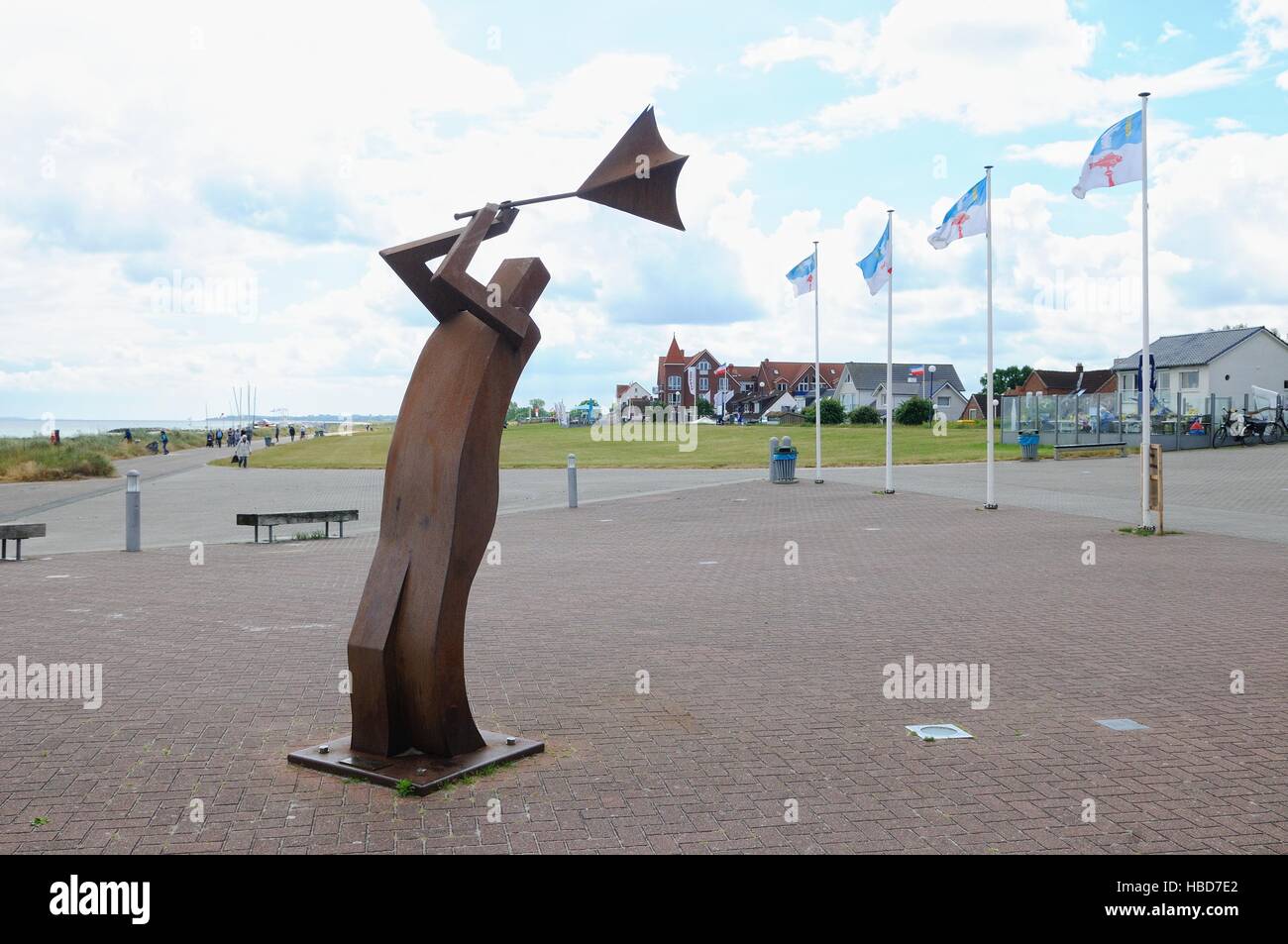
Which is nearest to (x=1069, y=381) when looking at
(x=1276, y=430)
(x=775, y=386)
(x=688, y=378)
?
(x=775, y=386)

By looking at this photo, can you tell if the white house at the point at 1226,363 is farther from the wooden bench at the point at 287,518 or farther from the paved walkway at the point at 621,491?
the wooden bench at the point at 287,518

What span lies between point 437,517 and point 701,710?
2.28 m

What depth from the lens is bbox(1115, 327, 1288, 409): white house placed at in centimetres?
5866

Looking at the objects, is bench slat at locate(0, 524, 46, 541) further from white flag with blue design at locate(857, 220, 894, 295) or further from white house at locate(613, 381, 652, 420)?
white house at locate(613, 381, 652, 420)

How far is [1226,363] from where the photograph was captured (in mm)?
58656

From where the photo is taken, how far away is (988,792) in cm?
529

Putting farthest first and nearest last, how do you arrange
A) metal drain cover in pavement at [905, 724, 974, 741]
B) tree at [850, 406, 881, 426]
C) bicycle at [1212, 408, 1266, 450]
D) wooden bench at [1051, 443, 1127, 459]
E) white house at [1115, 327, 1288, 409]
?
tree at [850, 406, 881, 426] → white house at [1115, 327, 1288, 409] → bicycle at [1212, 408, 1266, 450] → wooden bench at [1051, 443, 1127, 459] → metal drain cover in pavement at [905, 724, 974, 741]

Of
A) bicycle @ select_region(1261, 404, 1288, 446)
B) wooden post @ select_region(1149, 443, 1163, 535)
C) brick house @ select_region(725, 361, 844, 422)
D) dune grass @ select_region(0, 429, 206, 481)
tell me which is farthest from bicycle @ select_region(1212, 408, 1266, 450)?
brick house @ select_region(725, 361, 844, 422)

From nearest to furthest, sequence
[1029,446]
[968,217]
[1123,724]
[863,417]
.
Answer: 1. [1123,724]
2. [968,217]
3. [1029,446]
4. [863,417]

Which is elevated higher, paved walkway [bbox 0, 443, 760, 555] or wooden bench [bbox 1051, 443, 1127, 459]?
wooden bench [bbox 1051, 443, 1127, 459]

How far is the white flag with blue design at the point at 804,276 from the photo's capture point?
28406 millimetres

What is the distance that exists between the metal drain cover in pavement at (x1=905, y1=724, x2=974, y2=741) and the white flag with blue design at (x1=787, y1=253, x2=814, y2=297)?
23062mm

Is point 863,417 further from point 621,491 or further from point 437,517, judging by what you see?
→ point 437,517

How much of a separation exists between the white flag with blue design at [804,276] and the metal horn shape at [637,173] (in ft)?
75.6
